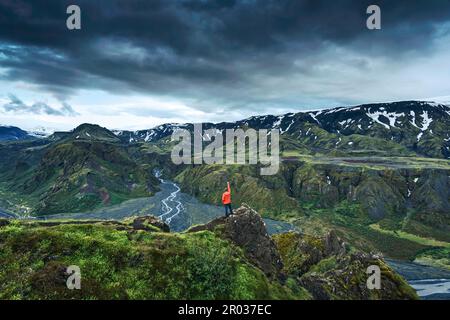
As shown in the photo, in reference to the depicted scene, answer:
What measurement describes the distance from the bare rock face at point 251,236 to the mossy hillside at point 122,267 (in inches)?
138

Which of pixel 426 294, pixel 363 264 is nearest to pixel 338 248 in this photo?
pixel 363 264

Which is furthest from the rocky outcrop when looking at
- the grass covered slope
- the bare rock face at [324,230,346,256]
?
the bare rock face at [324,230,346,256]

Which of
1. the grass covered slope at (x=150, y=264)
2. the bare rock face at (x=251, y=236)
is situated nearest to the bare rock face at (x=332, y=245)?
the grass covered slope at (x=150, y=264)

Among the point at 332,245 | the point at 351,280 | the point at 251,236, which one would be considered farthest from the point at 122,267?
the point at 332,245

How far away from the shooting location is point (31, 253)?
116 feet

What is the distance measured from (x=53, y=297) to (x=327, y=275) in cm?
3452

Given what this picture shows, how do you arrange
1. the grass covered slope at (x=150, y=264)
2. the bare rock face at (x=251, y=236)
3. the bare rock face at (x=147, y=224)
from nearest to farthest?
the grass covered slope at (x=150, y=264), the bare rock face at (x=251, y=236), the bare rock face at (x=147, y=224)

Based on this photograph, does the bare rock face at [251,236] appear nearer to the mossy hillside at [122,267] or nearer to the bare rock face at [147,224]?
the mossy hillside at [122,267]

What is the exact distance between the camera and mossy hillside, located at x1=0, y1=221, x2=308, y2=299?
32.2 m

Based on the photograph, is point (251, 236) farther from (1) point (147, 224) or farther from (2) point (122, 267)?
(2) point (122, 267)

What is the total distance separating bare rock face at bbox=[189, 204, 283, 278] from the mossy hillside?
138 inches

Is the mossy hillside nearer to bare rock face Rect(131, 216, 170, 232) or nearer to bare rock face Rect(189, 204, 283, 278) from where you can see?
bare rock face Rect(189, 204, 283, 278)

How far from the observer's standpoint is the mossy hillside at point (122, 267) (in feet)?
106
